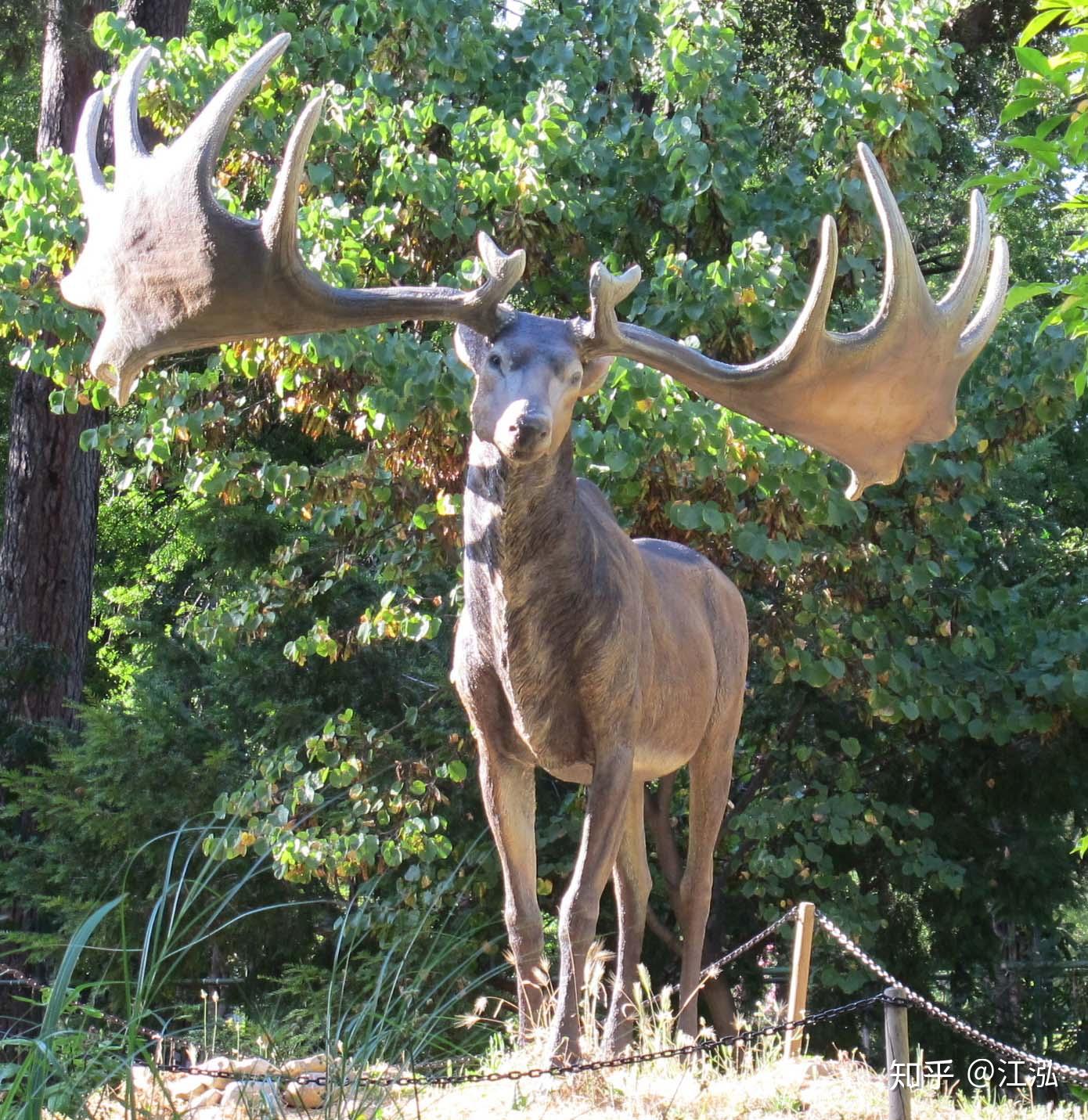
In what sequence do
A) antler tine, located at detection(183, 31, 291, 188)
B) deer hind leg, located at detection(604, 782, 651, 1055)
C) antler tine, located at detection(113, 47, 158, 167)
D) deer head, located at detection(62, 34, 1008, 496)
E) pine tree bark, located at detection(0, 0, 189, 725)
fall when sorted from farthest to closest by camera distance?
pine tree bark, located at detection(0, 0, 189, 725) → deer hind leg, located at detection(604, 782, 651, 1055) → antler tine, located at detection(113, 47, 158, 167) → deer head, located at detection(62, 34, 1008, 496) → antler tine, located at detection(183, 31, 291, 188)

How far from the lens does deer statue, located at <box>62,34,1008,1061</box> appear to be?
17.7ft

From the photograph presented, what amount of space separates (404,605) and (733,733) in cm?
271

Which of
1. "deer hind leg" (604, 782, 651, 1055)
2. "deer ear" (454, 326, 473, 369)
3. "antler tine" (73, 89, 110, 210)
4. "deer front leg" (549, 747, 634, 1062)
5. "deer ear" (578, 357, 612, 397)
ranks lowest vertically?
"deer hind leg" (604, 782, 651, 1055)

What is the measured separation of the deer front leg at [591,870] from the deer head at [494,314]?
47.4 inches

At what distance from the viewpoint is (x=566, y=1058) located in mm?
5246

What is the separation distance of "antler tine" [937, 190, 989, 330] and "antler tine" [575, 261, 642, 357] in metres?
1.37


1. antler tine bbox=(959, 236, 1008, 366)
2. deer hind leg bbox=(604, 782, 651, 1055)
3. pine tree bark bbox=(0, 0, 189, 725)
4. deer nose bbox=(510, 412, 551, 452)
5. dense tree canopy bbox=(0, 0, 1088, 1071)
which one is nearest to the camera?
deer nose bbox=(510, 412, 551, 452)

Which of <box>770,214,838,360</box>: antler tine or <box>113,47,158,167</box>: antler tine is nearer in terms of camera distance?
<box>770,214,838,360</box>: antler tine

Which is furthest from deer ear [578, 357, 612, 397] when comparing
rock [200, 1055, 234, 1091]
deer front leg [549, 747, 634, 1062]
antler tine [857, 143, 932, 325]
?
rock [200, 1055, 234, 1091]

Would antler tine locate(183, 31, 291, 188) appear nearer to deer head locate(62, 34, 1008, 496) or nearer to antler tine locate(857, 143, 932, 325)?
deer head locate(62, 34, 1008, 496)

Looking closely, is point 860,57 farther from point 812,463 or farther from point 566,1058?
point 566,1058

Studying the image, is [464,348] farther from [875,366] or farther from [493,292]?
[875,366]

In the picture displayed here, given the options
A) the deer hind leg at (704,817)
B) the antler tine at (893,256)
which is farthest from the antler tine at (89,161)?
the deer hind leg at (704,817)

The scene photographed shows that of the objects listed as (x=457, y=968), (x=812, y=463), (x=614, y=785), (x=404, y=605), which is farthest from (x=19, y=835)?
(x=457, y=968)
